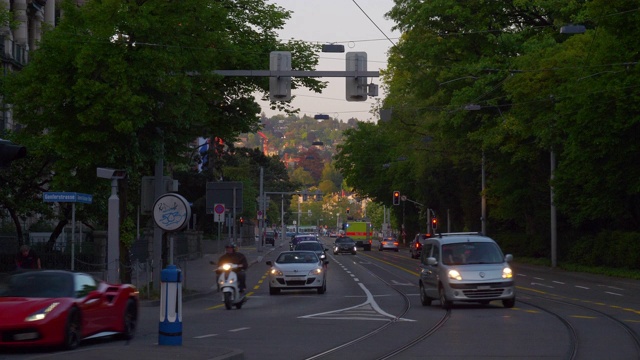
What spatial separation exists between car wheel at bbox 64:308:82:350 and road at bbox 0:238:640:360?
395mm

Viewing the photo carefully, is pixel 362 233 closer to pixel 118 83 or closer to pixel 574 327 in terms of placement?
pixel 118 83

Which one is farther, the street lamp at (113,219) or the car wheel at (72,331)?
the street lamp at (113,219)

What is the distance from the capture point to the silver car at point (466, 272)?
958 inches

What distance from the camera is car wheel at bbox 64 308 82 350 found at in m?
15.2

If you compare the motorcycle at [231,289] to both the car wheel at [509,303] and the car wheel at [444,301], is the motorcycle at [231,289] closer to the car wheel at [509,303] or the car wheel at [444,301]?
the car wheel at [444,301]

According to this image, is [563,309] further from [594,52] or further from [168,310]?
[594,52]

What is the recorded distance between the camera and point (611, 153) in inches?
1737

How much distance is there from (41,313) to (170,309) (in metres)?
1.81

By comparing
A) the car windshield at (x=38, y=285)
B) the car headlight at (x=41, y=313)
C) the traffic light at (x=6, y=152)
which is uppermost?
the traffic light at (x=6, y=152)

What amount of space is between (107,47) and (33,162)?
36.4 ft

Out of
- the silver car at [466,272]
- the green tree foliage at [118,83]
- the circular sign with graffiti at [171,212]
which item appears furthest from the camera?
the green tree foliage at [118,83]

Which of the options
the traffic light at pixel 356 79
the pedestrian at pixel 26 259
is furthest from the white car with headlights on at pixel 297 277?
the traffic light at pixel 356 79

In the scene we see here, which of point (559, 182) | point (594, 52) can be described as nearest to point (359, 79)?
Answer: point (594, 52)

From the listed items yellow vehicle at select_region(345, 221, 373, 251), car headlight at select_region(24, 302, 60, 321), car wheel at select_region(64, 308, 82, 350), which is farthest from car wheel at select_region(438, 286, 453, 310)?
yellow vehicle at select_region(345, 221, 373, 251)
